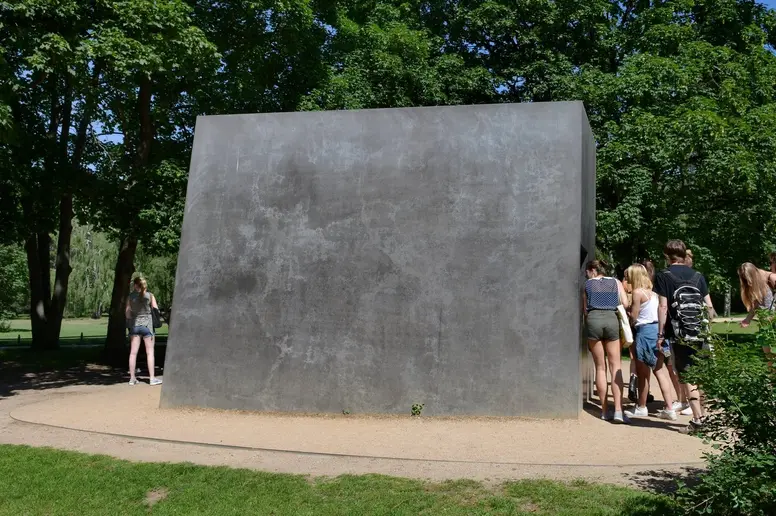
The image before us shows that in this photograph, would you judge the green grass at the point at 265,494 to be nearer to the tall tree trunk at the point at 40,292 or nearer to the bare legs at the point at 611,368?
the bare legs at the point at 611,368

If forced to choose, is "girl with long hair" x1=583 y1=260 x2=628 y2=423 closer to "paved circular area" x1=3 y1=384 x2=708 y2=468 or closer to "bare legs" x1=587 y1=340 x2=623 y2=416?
"bare legs" x1=587 y1=340 x2=623 y2=416

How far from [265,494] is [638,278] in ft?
16.8

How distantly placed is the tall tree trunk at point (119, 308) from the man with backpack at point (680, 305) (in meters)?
13.1

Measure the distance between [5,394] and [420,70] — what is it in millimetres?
12501

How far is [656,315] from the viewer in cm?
852

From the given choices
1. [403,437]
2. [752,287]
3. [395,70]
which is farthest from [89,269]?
[752,287]

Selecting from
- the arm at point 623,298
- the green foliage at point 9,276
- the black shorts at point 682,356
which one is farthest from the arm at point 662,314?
the green foliage at point 9,276

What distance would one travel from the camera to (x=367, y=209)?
928 cm

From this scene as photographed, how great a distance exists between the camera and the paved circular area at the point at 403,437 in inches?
261

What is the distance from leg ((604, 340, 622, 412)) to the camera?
27.3 feet

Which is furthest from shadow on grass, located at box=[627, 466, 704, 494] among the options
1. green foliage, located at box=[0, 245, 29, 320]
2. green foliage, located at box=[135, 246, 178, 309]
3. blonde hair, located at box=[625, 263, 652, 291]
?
green foliage, located at box=[0, 245, 29, 320]

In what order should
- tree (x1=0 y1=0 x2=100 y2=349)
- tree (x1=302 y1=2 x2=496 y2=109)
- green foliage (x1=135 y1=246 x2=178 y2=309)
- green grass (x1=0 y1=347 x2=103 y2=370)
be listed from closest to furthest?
tree (x1=0 y1=0 x2=100 y2=349), green grass (x1=0 y1=347 x2=103 y2=370), tree (x1=302 y1=2 x2=496 y2=109), green foliage (x1=135 y1=246 x2=178 y2=309)

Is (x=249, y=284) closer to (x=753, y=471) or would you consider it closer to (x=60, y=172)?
(x=753, y=471)

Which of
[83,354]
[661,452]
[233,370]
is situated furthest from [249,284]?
[83,354]
